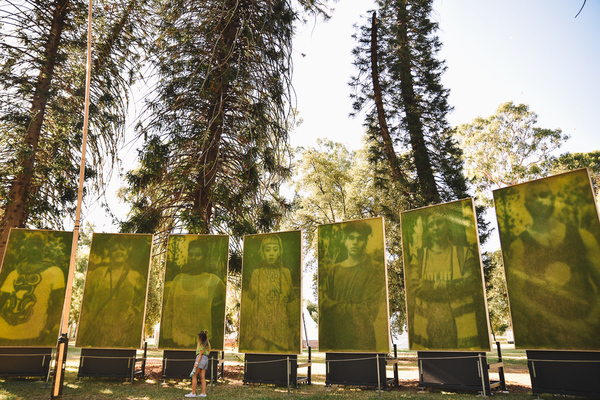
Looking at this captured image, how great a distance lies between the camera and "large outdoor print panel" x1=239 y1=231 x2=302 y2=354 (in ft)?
30.7

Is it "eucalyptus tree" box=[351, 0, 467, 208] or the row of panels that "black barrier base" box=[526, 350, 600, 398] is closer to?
the row of panels

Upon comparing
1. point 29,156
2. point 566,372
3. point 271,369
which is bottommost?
point 271,369

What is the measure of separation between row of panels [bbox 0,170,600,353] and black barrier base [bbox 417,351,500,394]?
0.35 metres

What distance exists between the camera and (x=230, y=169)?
13.4m

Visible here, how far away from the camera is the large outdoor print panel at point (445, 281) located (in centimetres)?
778

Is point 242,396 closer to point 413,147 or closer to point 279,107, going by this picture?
point 279,107

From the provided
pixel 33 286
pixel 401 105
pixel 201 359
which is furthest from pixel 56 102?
pixel 401 105

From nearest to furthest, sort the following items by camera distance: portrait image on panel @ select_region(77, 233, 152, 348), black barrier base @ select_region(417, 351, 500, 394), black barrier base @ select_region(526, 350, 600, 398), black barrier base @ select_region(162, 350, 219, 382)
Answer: black barrier base @ select_region(526, 350, 600, 398)
black barrier base @ select_region(417, 351, 500, 394)
portrait image on panel @ select_region(77, 233, 152, 348)
black barrier base @ select_region(162, 350, 219, 382)

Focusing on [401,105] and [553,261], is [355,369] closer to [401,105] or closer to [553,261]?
[553,261]

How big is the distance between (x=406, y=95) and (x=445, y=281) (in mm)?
10208

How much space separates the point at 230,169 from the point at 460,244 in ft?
27.5

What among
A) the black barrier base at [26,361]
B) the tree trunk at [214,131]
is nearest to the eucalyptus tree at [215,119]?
the tree trunk at [214,131]

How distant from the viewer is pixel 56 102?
11953 mm

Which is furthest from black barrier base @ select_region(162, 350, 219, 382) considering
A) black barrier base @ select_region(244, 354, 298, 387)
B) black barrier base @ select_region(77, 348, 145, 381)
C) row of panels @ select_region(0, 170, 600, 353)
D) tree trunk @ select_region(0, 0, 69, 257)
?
tree trunk @ select_region(0, 0, 69, 257)
